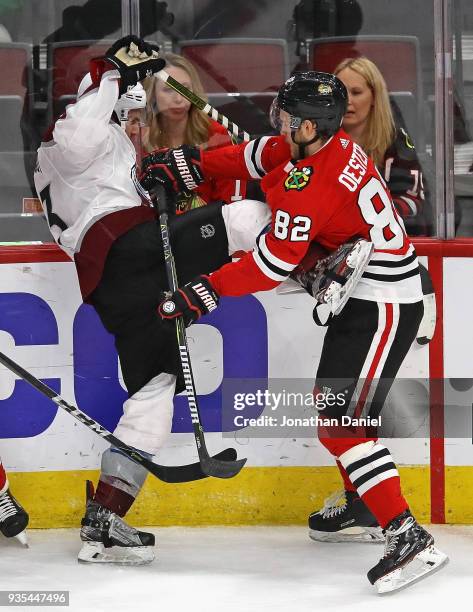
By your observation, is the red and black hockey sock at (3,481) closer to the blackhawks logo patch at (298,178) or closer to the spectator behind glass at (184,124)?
the spectator behind glass at (184,124)

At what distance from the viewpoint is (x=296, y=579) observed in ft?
10.5

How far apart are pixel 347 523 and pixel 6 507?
94cm

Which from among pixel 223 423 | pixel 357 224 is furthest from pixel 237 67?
pixel 223 423

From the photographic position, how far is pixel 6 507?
3.43m

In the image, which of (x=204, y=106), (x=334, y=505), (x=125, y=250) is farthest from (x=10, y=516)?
(x=204, y=106)

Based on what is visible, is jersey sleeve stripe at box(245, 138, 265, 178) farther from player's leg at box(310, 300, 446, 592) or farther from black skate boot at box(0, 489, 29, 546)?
black skate boot at box(0, 489, 29, 546)

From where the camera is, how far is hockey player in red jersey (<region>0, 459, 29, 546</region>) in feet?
11.1

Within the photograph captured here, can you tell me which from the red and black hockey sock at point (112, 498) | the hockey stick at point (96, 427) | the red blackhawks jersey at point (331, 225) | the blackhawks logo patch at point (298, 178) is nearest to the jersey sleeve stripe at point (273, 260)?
the red blackhawks jersey at point (331, 225)

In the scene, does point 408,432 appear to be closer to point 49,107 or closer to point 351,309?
point 351,309

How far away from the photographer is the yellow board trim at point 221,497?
3.58 m

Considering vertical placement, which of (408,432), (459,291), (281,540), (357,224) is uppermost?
(357,224)

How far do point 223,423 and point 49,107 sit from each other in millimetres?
1026

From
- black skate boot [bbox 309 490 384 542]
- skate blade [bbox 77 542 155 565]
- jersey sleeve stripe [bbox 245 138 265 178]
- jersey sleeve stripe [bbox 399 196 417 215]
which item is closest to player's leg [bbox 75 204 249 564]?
skate blade [bbox 77 542 155 565]

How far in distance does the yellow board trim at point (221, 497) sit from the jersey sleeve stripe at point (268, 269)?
782mm
